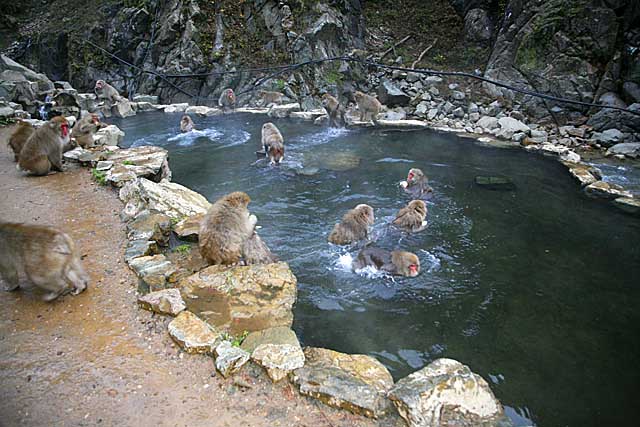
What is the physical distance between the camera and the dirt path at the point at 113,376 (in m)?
2.32

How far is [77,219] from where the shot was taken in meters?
4.68

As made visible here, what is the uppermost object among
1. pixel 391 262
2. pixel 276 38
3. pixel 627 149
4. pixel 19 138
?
pixel 276 38

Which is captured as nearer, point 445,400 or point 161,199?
point 445,400

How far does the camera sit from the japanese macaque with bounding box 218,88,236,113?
12.9 m

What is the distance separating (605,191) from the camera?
6.58 metres

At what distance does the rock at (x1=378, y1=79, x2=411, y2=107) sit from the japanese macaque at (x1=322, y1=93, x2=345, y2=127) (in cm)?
257

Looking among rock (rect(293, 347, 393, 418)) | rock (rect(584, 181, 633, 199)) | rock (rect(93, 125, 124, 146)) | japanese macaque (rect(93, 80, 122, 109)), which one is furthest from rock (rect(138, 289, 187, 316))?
japanese macaque (rect(93, 80, 122, 109))

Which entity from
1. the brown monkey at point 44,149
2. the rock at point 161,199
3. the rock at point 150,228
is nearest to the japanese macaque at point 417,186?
the rock at point 161,199

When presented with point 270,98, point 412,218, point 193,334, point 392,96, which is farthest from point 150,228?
point 392,96

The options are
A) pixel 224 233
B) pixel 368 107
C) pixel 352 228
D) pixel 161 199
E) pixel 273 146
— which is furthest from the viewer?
pixel 368 107

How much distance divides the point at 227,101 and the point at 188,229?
31.2ft

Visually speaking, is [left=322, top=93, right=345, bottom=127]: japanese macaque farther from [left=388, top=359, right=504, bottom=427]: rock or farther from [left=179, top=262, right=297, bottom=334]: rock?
[left=388, top=359, right=504, bottom=427]: rock

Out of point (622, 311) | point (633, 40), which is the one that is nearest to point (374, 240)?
point (622, 311)

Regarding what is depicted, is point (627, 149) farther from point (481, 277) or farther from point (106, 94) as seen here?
point (106, 94)
